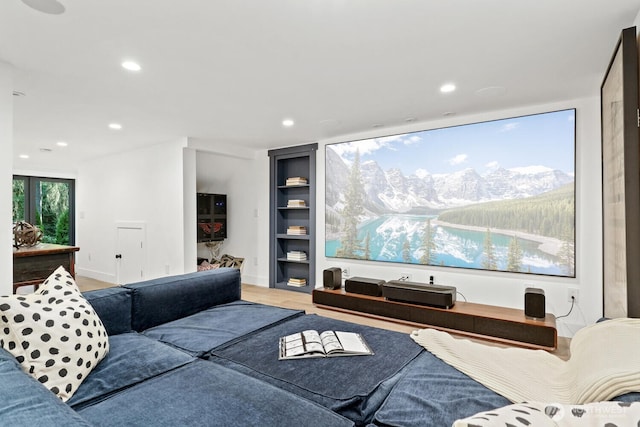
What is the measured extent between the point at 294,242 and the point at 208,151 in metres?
1.97

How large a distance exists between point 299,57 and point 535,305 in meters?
3.02

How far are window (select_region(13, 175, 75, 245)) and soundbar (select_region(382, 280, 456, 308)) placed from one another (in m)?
7.25

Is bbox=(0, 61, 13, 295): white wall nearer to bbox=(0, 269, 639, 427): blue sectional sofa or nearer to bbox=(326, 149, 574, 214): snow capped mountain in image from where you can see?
bbox=(0, 269, 639, 427): blue sectional sofa

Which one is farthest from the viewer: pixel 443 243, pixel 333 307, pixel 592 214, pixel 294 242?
pixel 294 242

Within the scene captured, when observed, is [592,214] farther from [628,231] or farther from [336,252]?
[336,252]

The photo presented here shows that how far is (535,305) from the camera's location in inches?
122

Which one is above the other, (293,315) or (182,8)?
(182,8)

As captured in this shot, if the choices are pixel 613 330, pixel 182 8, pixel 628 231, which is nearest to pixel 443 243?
pixel 628 231

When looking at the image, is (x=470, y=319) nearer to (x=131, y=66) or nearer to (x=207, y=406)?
(x=207, y=406)

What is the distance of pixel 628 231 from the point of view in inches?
72.5

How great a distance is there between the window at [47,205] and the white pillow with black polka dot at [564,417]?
863 centimetres

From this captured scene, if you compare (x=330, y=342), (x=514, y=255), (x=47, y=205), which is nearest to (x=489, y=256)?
(x=514, y=255)

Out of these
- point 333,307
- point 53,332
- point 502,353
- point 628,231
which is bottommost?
point 333,307

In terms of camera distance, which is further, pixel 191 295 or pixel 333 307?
pixel 333 307
